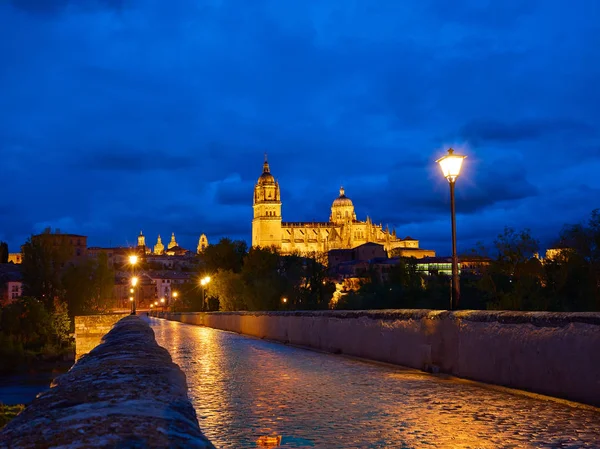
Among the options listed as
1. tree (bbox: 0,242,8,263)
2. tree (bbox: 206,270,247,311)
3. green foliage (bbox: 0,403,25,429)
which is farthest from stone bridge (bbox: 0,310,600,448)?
tree (bbox: 0,242,8,263)

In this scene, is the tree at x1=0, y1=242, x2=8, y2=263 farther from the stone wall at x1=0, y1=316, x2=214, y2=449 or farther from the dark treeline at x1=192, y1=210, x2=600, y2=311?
the stone wall at x1=0, y1=316, x2=214, y2=449

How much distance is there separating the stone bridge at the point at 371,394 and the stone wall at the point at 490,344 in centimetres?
2

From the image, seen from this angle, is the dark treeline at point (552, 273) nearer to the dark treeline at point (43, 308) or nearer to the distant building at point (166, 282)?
the dark treeline at point (43, 308)

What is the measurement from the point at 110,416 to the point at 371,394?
272 inches

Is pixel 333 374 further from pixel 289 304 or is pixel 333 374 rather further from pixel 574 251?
pixel 289 304

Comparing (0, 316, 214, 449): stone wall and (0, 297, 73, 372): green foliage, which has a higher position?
(0, 316, 214, 449): stone wall

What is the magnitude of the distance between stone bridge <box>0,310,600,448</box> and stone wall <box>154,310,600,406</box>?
0.07 ft

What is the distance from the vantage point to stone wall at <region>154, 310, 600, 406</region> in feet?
26.1

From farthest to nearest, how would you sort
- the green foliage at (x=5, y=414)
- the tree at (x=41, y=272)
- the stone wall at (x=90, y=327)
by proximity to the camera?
the tree at (x=41, y=272), the green foliage at (x=5, y=414), the stone wall at (x=90, y=327)

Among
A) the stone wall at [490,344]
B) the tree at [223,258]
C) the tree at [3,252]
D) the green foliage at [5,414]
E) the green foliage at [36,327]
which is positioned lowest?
the green foliage at [5,414]

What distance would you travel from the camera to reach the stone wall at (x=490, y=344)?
7.96m

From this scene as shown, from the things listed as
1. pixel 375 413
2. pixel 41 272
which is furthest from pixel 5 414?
pixel 41 272

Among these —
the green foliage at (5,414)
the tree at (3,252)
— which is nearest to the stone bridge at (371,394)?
the green foliage at (5,414)

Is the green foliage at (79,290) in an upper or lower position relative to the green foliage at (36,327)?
upper
